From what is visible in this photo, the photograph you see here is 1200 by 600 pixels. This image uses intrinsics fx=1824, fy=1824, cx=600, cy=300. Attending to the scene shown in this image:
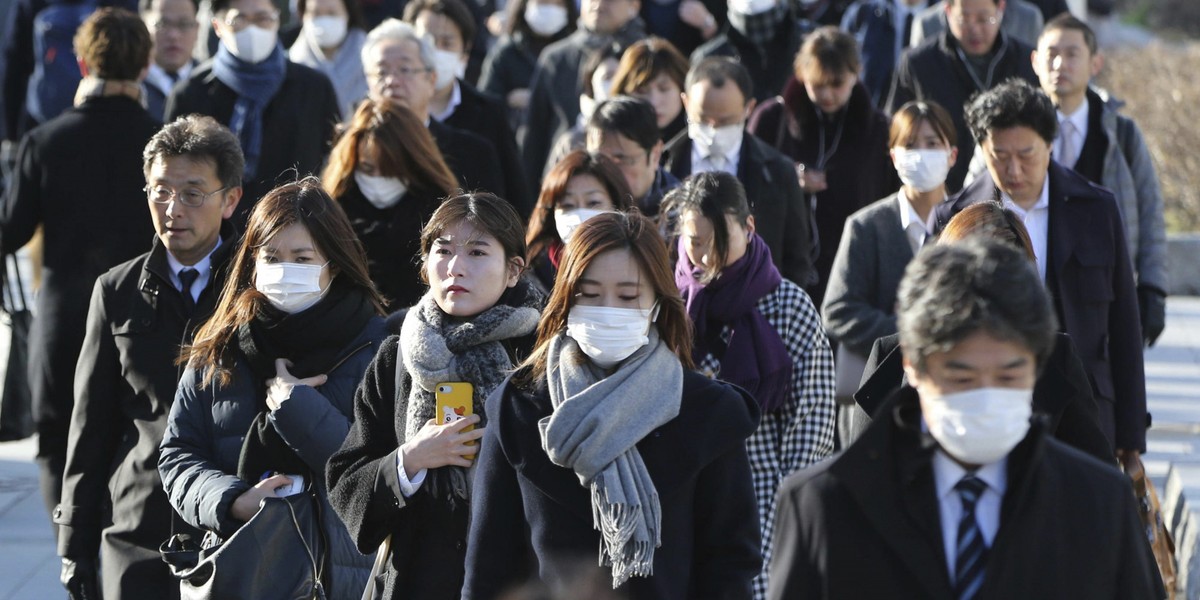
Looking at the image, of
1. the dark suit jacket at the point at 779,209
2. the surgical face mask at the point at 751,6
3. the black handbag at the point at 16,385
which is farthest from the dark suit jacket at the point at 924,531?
the surgical face mask at the point at 751,6

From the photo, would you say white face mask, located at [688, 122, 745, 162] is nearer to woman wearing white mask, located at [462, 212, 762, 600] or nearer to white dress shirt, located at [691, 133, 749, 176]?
white dress shirt, located at [691, 133, 749, 176]

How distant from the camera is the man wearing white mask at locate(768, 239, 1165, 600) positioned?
9.68 ft

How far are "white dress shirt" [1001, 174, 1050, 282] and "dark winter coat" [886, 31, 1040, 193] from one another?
2.73m

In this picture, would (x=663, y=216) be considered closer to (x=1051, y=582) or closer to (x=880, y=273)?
(x=880, y=273)

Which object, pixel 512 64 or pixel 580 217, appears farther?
pixel 512 64

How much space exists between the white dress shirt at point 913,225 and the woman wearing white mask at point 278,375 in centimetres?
231

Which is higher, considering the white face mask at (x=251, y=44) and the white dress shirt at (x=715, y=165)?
the white face mask at (x=251, y=44)

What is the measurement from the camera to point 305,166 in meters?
7.66

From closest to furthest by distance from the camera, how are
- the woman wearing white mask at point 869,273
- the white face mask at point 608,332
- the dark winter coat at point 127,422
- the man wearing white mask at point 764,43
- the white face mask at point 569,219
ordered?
the white face mask at point 608,332 < the dark winter coat at point 127,422 < the white face mask at point 569,219 < the woman wearing white mask at point 869,273 < the man wearing white mask at point 764,43

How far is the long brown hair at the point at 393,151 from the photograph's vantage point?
6406mm

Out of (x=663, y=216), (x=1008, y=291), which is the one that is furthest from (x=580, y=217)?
(x=1008, y=291)

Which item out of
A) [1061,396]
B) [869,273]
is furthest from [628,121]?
[1061,396]

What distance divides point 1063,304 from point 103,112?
358 cm

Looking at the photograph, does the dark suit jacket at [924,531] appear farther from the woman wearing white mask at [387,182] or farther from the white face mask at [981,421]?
the woman wearing white mask at [387,182]
